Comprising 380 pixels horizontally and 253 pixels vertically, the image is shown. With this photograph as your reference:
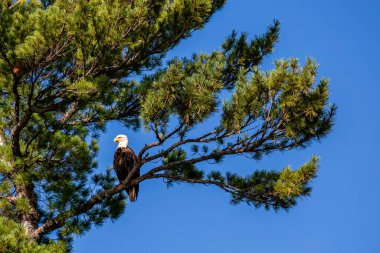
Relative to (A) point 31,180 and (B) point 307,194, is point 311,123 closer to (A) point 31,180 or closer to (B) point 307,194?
(B) point 307,194

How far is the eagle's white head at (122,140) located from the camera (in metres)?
7.20

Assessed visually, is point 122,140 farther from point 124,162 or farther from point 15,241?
point 15,241

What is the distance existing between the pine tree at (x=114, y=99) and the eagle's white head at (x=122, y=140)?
99 centimetres

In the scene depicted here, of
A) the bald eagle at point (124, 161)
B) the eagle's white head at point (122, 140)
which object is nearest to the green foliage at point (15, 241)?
the bald eagle at point (124, 161)

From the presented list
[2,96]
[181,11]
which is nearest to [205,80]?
[181,11]

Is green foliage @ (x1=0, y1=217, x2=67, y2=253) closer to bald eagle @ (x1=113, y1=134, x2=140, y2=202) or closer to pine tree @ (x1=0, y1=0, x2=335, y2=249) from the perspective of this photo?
pine tree @ (x1=0, y1=0, x2=335, y2=249)

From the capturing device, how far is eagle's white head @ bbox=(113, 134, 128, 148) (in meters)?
7.20

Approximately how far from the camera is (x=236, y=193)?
17.2 ft

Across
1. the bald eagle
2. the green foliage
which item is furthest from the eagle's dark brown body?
the green foliage

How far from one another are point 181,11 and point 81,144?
5.31 feet

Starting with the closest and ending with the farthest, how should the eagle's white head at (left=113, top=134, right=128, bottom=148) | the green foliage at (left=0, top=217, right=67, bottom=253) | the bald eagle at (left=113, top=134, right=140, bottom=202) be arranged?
the green foliage at (left=0, top=217, right=67, bottom=253)
the bald eagle at (left=113, top=134, right=140, bottom=202)
the eagle's white head at (left=113, top=134, right=128, bottom=148)

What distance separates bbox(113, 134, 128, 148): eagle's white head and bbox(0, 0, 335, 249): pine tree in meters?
0.99

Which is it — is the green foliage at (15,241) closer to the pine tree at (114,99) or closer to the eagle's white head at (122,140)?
the pine tree at (114,99)

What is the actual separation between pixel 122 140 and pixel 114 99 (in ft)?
3.70
